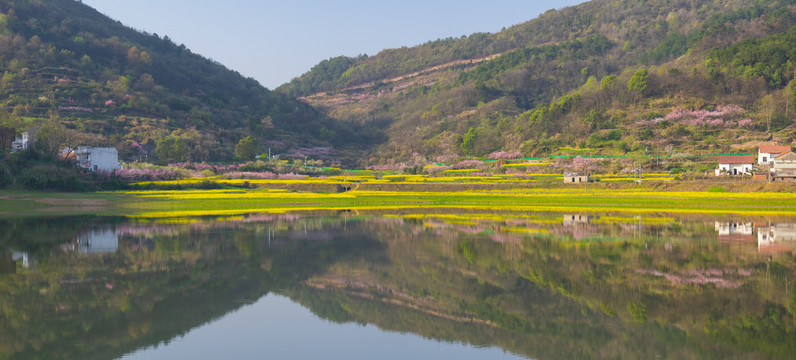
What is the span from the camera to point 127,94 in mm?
101250

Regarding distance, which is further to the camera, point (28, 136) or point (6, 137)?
point (28, 136)

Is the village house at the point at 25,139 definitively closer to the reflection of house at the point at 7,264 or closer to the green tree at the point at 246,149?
the green tree at the point at 246,149

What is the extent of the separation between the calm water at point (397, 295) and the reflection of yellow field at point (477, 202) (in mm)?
14552

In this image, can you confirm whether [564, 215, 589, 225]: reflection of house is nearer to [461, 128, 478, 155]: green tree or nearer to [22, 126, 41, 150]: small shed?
[22, 126, 41, 150]: small shed

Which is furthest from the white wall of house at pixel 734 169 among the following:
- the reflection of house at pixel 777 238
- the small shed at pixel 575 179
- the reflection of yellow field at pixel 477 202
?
the reflection of house at pixel 777 238

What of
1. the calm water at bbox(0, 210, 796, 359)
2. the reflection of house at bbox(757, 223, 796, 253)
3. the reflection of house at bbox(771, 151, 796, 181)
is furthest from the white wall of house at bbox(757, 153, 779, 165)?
the calm water at bbox(0, 210, 796, 359)

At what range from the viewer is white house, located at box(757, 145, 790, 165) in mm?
63906

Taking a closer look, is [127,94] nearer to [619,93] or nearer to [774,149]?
[619,93]

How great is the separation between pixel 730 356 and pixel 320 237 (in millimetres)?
20274

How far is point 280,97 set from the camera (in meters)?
149

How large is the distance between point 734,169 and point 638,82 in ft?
114

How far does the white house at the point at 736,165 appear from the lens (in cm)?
6147

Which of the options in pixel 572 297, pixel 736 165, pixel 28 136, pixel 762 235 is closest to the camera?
pixel 572 297

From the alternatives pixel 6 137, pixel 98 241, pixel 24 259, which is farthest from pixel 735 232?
pixel 6 137
